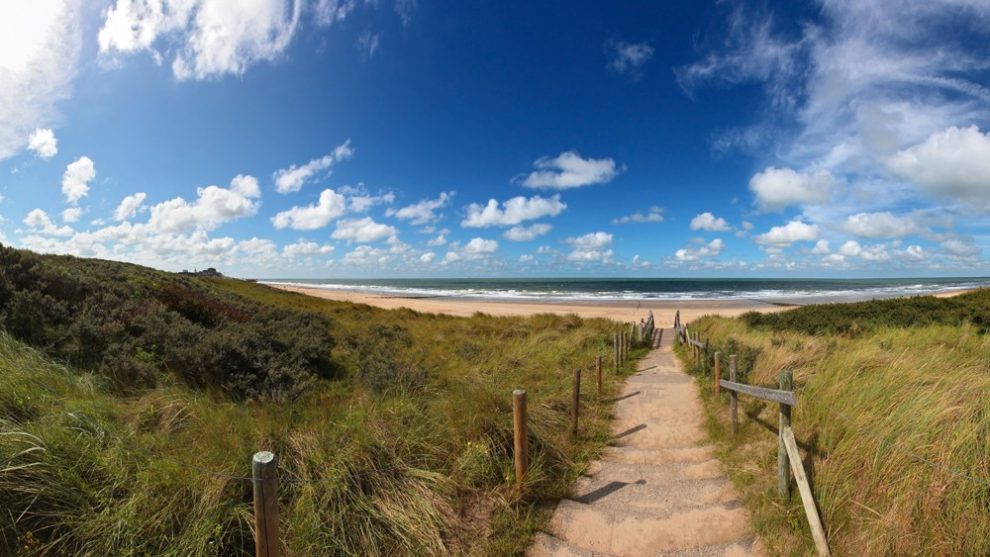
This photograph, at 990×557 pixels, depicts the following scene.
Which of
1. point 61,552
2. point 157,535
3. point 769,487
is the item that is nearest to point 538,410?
point 769,487

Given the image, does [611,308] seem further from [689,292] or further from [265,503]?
[265,503]

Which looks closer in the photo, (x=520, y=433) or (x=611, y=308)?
(x=520, y=433)

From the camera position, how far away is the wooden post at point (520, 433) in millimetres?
4781

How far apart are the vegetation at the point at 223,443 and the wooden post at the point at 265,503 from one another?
0.69m

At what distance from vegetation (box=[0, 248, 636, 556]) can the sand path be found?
36 centimetres

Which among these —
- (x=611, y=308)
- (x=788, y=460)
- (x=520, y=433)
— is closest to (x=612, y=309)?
(x=611, y=308)

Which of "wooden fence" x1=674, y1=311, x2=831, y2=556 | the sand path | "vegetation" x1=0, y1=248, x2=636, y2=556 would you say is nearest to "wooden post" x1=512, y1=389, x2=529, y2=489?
"vegetation" x1=0, y1=248, x2=636, y2=556

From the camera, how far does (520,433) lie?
485 centimetres

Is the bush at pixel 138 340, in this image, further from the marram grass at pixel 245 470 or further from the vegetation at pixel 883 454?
the vegetation at pixel 883 454

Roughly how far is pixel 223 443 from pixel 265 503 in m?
1.61

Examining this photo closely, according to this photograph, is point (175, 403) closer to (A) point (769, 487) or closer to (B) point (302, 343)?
(B) point (302, 343)

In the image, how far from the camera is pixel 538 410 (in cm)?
648

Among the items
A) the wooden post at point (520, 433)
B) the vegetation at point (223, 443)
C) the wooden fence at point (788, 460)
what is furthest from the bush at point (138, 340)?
the wooden fence at point (788, 460)

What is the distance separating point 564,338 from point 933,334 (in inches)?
397
